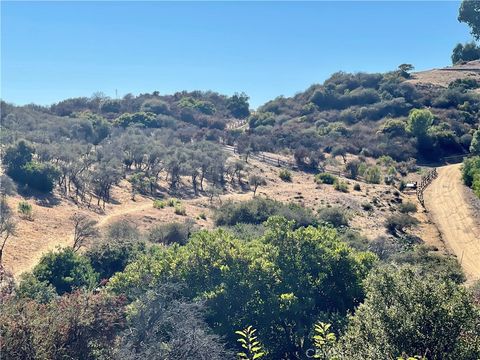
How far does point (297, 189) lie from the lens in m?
52.4

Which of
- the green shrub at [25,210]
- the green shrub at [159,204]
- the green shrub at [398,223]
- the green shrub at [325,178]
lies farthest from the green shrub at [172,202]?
the green shrub at [398,223]

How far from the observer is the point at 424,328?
12.4 metres

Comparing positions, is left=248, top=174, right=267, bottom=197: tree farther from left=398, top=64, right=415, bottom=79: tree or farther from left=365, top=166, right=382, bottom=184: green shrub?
left=398, top=64, right=415, bottom=79: tree

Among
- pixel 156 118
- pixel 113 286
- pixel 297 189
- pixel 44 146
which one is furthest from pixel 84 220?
pixel 156 118

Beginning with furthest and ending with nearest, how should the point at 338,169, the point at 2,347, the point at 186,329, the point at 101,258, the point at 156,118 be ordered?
the point at 156,118, the point at 338,169, the point at 101,258, the point at 186,329, the point at 2,347

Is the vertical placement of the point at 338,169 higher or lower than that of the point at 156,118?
lower

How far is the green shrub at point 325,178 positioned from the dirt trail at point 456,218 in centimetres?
Answer: 1076

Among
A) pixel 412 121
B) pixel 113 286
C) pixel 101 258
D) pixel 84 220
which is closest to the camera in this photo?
pixel 113 286

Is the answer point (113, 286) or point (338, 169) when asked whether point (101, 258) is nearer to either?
point (113, 286)

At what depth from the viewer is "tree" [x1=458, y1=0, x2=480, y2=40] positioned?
4442 inches

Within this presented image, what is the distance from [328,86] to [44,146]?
246 ft

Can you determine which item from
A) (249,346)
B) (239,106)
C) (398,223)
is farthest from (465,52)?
(249,346)

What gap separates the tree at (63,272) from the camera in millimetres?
21641

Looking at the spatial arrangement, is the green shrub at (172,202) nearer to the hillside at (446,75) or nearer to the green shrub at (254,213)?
the green shrub at (254,213)
